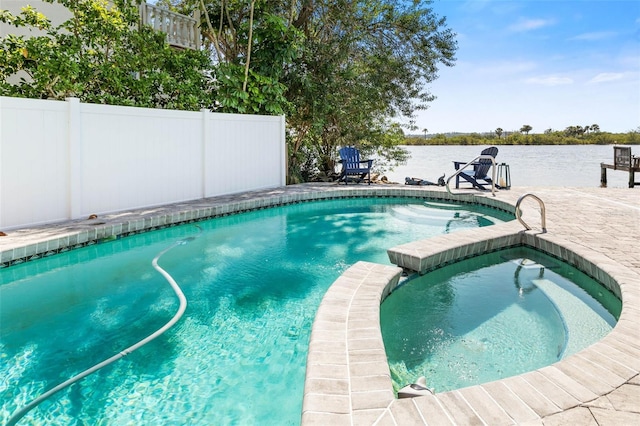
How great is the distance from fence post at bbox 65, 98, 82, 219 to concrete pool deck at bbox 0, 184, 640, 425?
1.44ft

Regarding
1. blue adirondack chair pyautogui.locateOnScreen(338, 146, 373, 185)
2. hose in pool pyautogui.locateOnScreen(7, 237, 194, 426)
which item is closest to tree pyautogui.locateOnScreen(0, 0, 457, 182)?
blue adirondack chair pyautogui.locateOnScreen(338, 146, 373, 185)

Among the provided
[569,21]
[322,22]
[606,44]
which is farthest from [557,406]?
[606,44]

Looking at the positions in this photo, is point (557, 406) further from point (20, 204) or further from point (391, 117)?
point (391, 117)

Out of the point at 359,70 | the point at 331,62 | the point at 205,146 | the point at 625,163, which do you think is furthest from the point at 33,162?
the point at 625,163

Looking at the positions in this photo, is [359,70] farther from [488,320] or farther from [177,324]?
[177,324]

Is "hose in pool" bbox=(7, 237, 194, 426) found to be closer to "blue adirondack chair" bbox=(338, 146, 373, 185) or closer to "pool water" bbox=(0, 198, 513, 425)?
"pool water" bbox=(0, 198, 513, 425)

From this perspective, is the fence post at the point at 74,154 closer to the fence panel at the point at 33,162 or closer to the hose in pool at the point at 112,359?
the fence panel at the point at 33,162

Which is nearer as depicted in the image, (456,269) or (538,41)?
(456,269)

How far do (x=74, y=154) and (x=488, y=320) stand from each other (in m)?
5.77

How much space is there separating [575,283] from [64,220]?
255 inches

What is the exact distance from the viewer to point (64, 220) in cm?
595

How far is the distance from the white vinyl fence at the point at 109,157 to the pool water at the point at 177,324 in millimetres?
1071

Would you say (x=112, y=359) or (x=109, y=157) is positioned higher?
(x=109, y=157)

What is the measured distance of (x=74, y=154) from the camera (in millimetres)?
5953
